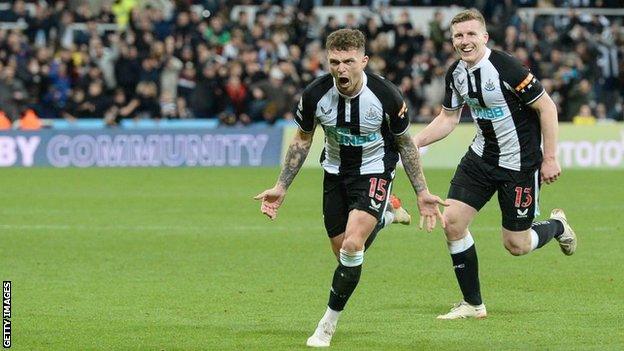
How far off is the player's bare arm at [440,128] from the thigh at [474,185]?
0.30m

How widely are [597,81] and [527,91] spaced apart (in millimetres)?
20666

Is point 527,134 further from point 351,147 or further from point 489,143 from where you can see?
point 351,147

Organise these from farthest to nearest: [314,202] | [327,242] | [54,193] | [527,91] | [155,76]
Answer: [155,76], [54,193], [314,202], [327,242], [527,91]

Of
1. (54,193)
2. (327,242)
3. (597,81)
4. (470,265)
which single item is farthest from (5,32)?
(470,265)

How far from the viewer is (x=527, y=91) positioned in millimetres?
9164

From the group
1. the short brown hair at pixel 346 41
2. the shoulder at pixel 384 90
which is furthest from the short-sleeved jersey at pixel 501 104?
the short brown hair at pixel 346 41

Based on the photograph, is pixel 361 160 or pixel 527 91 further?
pixel 527 91

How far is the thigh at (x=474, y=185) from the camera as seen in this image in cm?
946

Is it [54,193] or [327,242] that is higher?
[327,242]

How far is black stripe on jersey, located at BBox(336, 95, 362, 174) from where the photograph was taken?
27.4 feet

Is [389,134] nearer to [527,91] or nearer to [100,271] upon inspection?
[527,91]

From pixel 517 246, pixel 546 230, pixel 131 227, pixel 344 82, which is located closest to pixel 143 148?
pixel 131 227

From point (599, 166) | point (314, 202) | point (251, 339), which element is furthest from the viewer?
point (599, 166)

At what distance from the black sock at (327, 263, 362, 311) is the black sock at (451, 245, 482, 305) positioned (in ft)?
4.55
